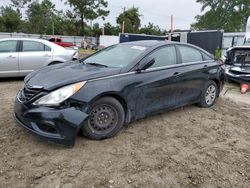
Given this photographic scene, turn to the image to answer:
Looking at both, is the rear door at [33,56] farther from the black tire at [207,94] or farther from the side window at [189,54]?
the black tire at [207,94]

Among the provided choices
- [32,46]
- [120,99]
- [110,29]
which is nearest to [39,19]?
[110,29]

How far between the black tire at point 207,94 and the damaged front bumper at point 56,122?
3.04 m

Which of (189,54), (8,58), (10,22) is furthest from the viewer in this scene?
(10,22)

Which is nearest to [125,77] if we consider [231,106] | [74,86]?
[74,86]

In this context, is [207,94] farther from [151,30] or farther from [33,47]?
[151,30]

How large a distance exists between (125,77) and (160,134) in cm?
108

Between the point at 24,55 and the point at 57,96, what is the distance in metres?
4.77

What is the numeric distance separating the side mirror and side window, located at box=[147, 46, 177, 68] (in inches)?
6.3

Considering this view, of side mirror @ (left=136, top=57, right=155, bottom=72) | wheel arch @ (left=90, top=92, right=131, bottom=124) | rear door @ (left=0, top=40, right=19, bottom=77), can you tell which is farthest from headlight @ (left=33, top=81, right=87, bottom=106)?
rear door @ (left=0, top=40, right=19, bottom=77)

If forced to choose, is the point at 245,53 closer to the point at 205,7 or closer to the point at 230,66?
the point at 230,66

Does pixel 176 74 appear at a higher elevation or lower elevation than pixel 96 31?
lower

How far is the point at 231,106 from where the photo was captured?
6.13 meters

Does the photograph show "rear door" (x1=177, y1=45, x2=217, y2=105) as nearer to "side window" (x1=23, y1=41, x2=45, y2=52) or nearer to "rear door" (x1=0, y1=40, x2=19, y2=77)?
"side window" (x1=23, y1=41, x2=45, y2=52)

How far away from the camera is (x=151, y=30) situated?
5362 cm
